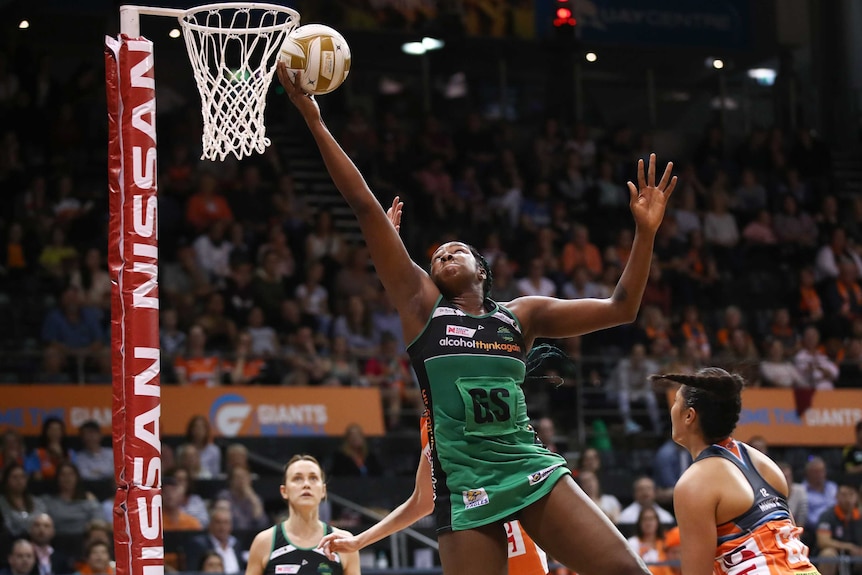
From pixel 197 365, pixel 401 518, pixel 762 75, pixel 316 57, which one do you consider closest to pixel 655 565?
pixel 401 518

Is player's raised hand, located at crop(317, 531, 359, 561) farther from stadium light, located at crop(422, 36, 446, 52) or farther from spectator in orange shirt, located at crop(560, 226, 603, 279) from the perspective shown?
stadium light, located at crop(422, 36, 446, 52)

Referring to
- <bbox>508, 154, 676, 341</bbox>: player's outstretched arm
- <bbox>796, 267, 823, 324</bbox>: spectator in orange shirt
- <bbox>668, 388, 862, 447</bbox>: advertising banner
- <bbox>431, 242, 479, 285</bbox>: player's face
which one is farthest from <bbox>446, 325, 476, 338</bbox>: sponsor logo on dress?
<bbox>796, 267, 823, 324</bbox>: spectator in orange shirt

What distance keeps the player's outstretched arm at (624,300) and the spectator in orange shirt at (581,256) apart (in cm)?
1068

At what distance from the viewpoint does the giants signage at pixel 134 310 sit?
5.58 metres

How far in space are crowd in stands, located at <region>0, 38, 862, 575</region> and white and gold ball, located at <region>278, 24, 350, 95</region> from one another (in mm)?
5539

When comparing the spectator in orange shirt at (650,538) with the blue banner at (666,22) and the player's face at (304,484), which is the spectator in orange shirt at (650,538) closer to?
the player's face at (304,484)

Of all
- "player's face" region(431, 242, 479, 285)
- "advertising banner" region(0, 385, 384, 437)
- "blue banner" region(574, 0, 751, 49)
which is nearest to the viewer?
"player's face" region(431, 242, 479, 285)

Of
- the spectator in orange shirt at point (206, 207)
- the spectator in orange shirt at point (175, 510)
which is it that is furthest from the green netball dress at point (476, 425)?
the spectator in orange shirt at point (206, 207)

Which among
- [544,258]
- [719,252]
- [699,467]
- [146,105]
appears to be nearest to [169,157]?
[544,258]

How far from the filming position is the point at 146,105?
584cm

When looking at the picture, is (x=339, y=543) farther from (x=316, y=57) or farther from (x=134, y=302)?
(x=316, y=57)

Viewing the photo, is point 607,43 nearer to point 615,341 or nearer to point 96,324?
point 615,341

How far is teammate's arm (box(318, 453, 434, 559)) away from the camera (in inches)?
251

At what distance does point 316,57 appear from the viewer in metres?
5.73
